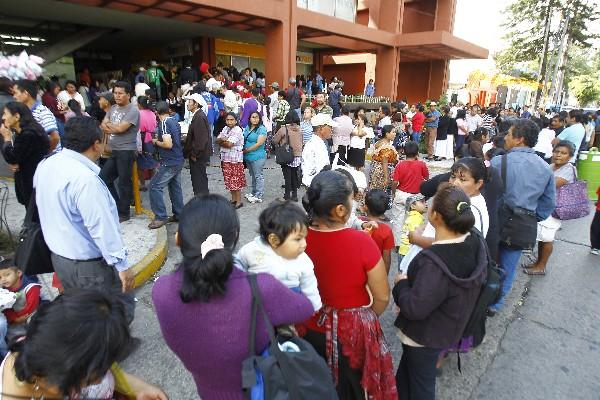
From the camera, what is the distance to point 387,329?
3.33 metres

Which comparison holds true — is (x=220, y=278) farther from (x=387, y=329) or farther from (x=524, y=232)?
(x=524, y=232)

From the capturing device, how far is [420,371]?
6.83ft

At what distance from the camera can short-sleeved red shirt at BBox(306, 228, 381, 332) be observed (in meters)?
1.78

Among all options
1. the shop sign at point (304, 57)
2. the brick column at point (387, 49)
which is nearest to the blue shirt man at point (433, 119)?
the brick column at point (387, 49)

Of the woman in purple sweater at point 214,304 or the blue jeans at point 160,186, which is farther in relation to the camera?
the blue jeans at point 160,186

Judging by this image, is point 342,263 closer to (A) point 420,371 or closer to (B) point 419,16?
(A) point 420,371

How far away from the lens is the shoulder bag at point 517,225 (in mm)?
3301

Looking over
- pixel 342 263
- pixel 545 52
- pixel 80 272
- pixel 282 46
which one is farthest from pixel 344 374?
pixel 545 52

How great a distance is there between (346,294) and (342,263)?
0.18 m

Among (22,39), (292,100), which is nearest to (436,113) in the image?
(292,100)

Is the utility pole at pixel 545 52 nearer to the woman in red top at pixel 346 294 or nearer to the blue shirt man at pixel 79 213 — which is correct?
the woman in red top at pixel 346 294

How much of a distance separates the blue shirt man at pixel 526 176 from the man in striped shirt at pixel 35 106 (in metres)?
4.54

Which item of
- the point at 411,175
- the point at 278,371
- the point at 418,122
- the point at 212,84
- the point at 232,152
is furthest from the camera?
the point at 418,122

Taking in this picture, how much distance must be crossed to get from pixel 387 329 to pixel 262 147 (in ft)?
12.4
